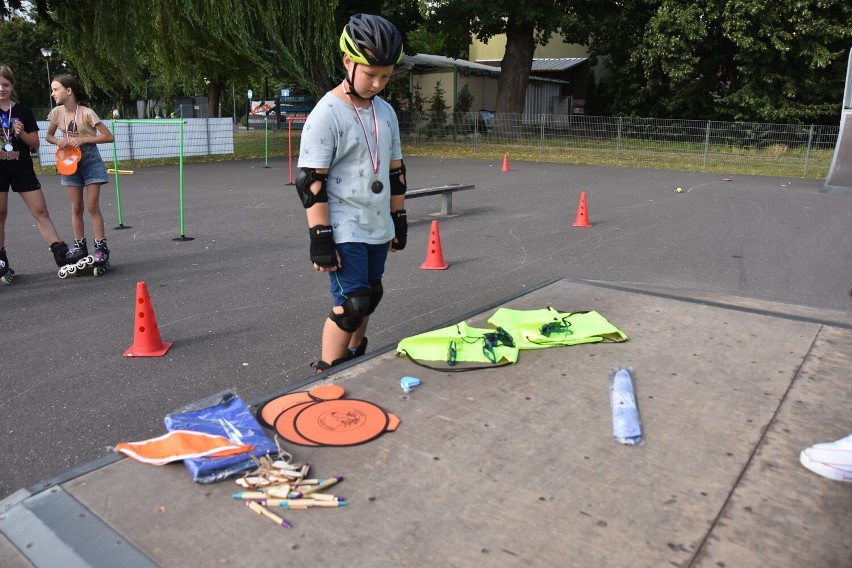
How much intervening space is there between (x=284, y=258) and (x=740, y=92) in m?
25.8

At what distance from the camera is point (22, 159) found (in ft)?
21.9

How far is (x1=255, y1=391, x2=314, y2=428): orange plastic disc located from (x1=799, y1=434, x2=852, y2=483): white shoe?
216 centimetres

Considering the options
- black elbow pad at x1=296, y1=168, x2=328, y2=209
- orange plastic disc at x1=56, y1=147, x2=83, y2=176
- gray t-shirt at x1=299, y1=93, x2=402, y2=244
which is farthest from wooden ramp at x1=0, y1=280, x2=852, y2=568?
orange plastic disc at x1=56, y1=147, x2=83, y2=176

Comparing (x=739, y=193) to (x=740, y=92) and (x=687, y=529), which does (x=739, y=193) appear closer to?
(x=687, y=529)

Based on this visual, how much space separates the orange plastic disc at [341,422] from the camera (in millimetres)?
2947

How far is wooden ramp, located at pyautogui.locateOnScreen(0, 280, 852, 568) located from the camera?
2197mm

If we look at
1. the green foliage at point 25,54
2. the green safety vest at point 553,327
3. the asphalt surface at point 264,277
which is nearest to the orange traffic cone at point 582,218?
the asphalt surface at point 264,277

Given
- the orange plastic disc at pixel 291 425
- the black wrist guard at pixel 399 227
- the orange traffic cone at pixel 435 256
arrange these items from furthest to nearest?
the orange traffic cone at pixel 435 256, the black wrist guard at pixel 399 227, the orange plastic disc at pixel 291 425

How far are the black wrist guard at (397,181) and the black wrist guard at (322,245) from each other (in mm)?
566

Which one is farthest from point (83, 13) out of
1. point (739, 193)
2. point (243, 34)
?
point (739, 193)

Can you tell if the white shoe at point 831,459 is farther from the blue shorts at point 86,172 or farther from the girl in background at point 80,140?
the blue shorts at point 86,172

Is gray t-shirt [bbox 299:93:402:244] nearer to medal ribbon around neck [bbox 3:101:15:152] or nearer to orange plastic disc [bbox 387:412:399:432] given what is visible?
orange plastic disc [bbox 387:412:399:432]

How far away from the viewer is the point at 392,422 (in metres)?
3.09

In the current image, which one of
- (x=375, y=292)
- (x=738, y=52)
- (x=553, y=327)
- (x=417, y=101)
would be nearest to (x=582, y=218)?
(x=553, y=327)
